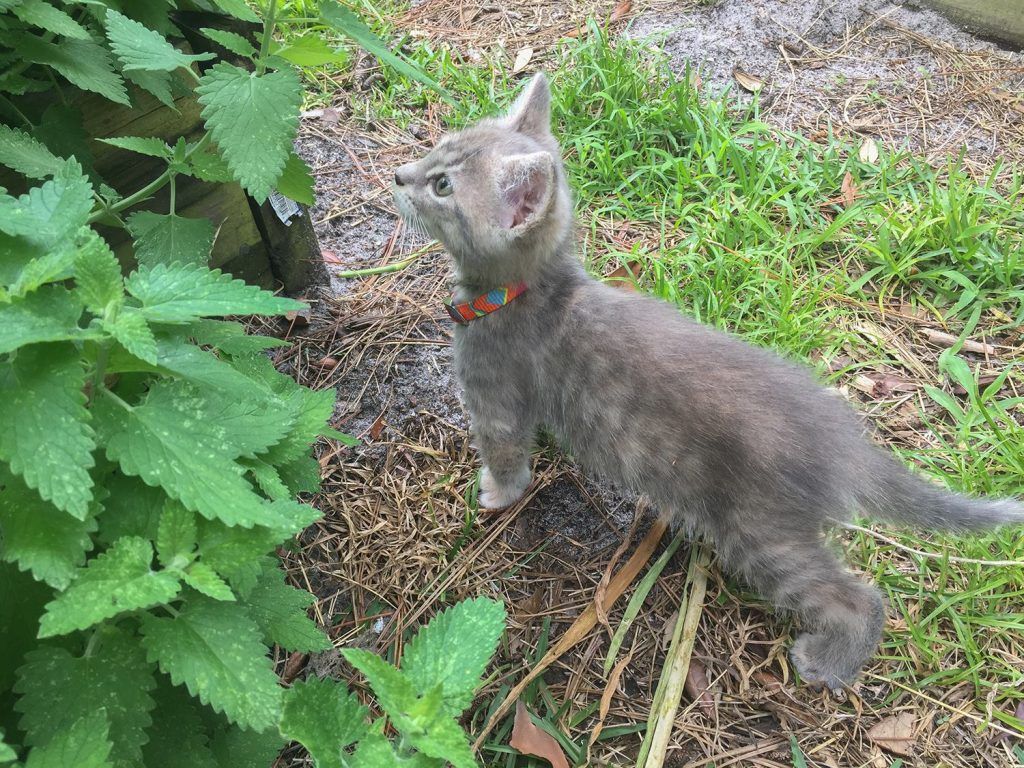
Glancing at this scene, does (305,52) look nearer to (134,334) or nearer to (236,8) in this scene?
(236,8)

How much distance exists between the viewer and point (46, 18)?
1.60 meters

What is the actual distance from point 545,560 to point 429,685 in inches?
42.6

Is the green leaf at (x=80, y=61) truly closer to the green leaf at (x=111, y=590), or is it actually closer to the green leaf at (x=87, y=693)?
the green leaf at (x=111, y=590)

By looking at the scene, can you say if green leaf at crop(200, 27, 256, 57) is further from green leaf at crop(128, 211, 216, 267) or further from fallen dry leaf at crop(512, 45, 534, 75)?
fallen dry leaf at crop(512, 45, 534, 75)

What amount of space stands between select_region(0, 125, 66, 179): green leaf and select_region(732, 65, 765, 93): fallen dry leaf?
10.3ft

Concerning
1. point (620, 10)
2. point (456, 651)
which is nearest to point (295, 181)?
point (456, 651)

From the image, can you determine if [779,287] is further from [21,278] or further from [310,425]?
[21,278]

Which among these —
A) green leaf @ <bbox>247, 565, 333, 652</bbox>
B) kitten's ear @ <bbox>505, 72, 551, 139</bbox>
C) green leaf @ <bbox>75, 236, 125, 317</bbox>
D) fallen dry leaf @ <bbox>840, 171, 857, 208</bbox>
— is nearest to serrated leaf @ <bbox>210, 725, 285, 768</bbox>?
green leaf @ <bbox>247, 565, 333, 652</bbox>

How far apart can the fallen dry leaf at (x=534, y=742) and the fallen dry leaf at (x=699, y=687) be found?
1.43 ft

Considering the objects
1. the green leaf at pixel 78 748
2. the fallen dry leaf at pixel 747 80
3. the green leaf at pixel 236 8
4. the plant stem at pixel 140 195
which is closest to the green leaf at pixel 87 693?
the green leaf at pixel 78 748

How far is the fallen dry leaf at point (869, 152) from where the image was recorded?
3.34m

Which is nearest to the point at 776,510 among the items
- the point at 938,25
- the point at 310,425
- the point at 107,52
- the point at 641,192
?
the point at 310,425

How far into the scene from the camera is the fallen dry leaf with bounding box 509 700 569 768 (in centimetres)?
198

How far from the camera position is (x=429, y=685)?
4.56ft
